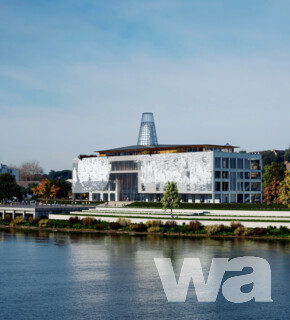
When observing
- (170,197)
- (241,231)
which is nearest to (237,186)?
(170,197)

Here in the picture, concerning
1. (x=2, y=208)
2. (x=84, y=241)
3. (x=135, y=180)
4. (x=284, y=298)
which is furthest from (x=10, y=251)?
(x=135, y=180)

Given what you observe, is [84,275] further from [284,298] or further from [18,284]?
[284,298]

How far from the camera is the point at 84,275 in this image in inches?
1916

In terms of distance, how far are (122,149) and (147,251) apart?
87.2 metres

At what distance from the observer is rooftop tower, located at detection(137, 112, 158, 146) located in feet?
579

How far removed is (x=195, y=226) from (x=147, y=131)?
97855 mm

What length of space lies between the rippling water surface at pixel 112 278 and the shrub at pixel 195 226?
5.15 metres

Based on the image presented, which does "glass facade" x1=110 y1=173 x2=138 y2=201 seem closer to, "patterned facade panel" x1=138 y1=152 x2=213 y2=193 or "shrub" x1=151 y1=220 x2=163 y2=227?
"patterned facade panel" x1=138 y1=152 x2=213 y2=193

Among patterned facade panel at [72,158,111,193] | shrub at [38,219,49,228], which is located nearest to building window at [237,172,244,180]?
patterned facade panel at [72,158,111,193]

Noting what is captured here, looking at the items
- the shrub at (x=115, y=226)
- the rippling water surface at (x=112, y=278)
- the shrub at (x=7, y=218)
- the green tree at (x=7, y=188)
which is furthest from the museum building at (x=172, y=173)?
the rippling water surface at (x=112, y=278)

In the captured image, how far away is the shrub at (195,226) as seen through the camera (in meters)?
81.9

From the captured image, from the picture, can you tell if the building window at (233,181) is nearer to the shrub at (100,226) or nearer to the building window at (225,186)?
the building window at (225,186)

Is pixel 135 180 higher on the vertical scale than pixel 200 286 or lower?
higher

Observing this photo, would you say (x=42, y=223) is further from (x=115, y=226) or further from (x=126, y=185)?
(x=126, y=185)
